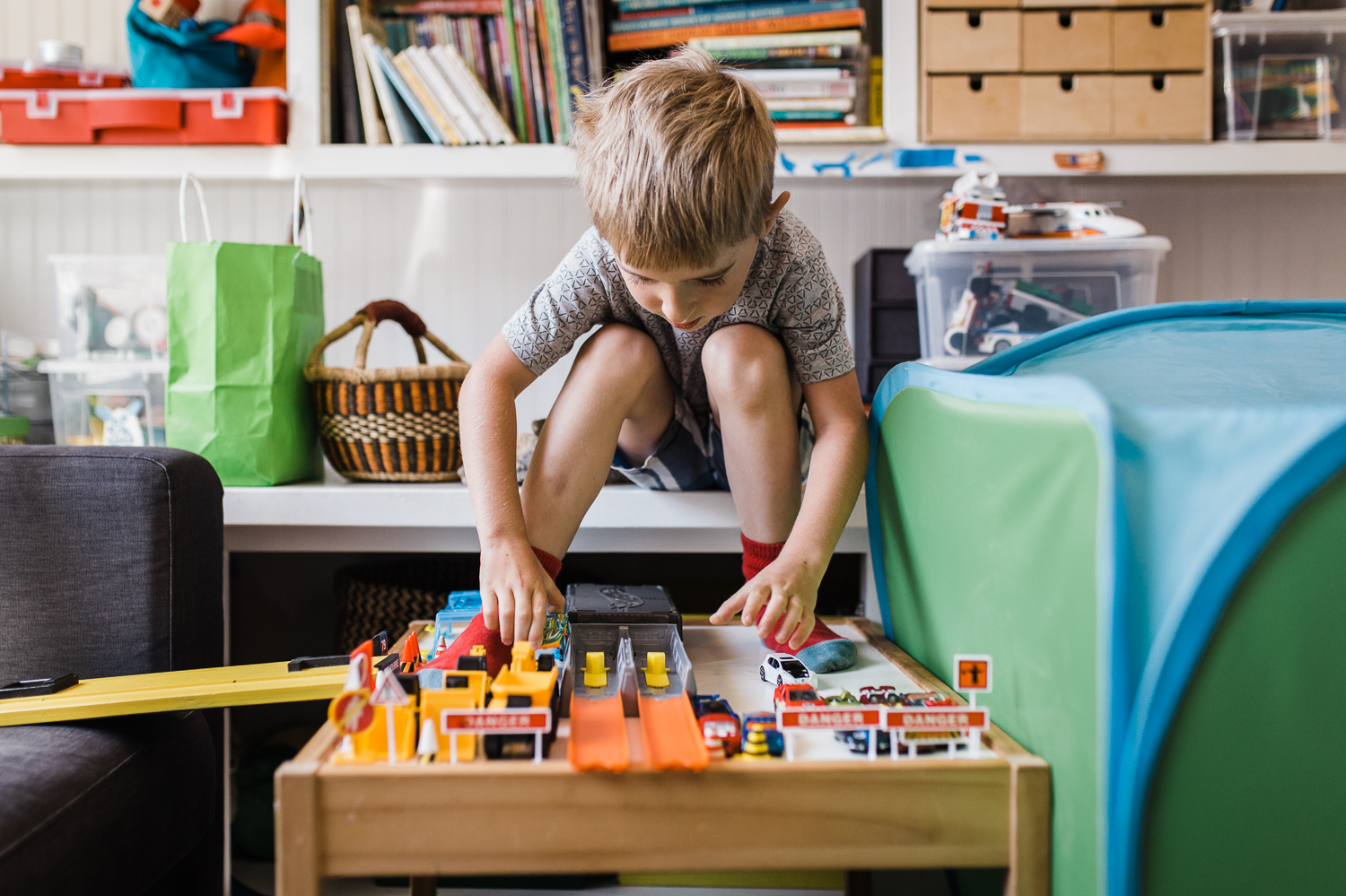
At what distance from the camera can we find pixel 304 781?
50 cm

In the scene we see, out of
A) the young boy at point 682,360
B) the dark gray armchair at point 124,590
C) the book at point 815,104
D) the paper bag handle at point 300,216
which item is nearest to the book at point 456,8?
the paper bag handle at point 300,216

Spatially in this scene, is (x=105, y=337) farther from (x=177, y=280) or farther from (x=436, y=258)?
(x=436, y=258)

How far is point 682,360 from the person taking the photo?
951mm

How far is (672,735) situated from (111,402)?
1.00 meters

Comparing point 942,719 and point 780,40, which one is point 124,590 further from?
point 780,40

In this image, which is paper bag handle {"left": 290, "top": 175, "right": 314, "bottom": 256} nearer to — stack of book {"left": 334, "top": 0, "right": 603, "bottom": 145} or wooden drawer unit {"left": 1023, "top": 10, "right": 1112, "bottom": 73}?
stack of book {"left": 334, "top": 0, "right": 603, "bottom": 145}

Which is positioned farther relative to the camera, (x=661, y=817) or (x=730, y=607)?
(x=730, y=607)

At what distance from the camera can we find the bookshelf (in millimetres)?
1194

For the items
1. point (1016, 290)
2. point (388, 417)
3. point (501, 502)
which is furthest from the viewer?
point (1016, 290)

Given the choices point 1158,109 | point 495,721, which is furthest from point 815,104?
point 495,721

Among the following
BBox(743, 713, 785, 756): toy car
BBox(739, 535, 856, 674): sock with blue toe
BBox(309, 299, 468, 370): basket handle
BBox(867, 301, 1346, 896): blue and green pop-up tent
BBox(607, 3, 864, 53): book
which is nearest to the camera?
BBox(867, 301, 1346, 896): blue and green pop-up tent

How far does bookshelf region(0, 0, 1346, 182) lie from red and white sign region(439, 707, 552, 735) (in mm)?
904

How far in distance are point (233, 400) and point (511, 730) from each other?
74 cm

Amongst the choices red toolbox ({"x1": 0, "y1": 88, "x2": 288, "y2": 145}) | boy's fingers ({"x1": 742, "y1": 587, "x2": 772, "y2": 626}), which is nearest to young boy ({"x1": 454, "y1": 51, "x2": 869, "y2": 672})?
boy's fingers ({"x1": 742, "y1": 587, "x2": 772, "y2": 626})
